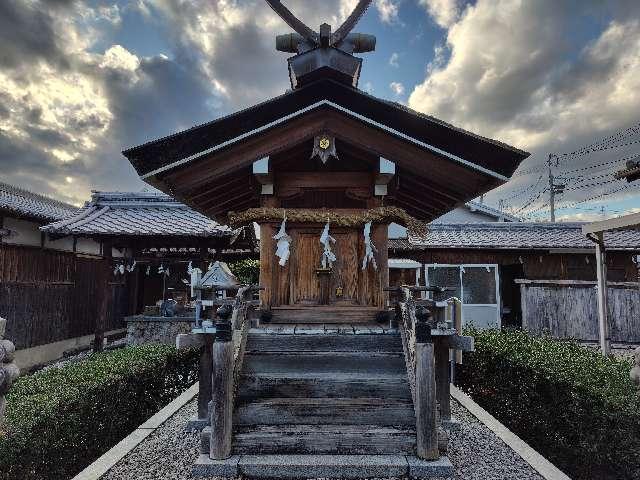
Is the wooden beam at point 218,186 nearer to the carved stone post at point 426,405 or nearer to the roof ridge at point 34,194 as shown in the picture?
the carved stone post at point 426,405

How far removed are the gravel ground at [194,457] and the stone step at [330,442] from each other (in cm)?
69

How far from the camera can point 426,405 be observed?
4.71 m

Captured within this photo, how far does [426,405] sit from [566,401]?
211 centimetres

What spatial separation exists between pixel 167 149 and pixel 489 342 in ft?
23.6

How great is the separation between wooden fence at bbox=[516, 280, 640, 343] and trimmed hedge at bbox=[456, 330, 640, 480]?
7393 millimetres

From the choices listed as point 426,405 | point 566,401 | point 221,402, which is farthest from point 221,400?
point 566,401

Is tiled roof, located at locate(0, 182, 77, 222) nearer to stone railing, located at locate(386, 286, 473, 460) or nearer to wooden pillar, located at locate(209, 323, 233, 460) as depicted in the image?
wooden pillar, located at locate(209, 323, 233, 460)

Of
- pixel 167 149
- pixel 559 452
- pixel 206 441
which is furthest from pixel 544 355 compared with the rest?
pixel 167 149

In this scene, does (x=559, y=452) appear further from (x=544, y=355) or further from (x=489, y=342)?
(x=489, y=342)

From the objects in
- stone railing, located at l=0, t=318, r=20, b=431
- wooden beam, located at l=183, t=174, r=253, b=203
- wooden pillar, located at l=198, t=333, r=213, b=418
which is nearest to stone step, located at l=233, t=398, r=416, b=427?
wooden pillar, located at l=198, t=333, r=213, b=418

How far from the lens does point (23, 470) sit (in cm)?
409

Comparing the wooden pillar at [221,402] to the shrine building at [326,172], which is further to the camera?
the shrine building at [326,172]

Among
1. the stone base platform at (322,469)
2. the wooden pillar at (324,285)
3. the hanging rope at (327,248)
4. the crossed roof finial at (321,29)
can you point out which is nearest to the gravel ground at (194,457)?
the stone base platform at (322,469)

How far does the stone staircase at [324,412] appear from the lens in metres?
4.52
